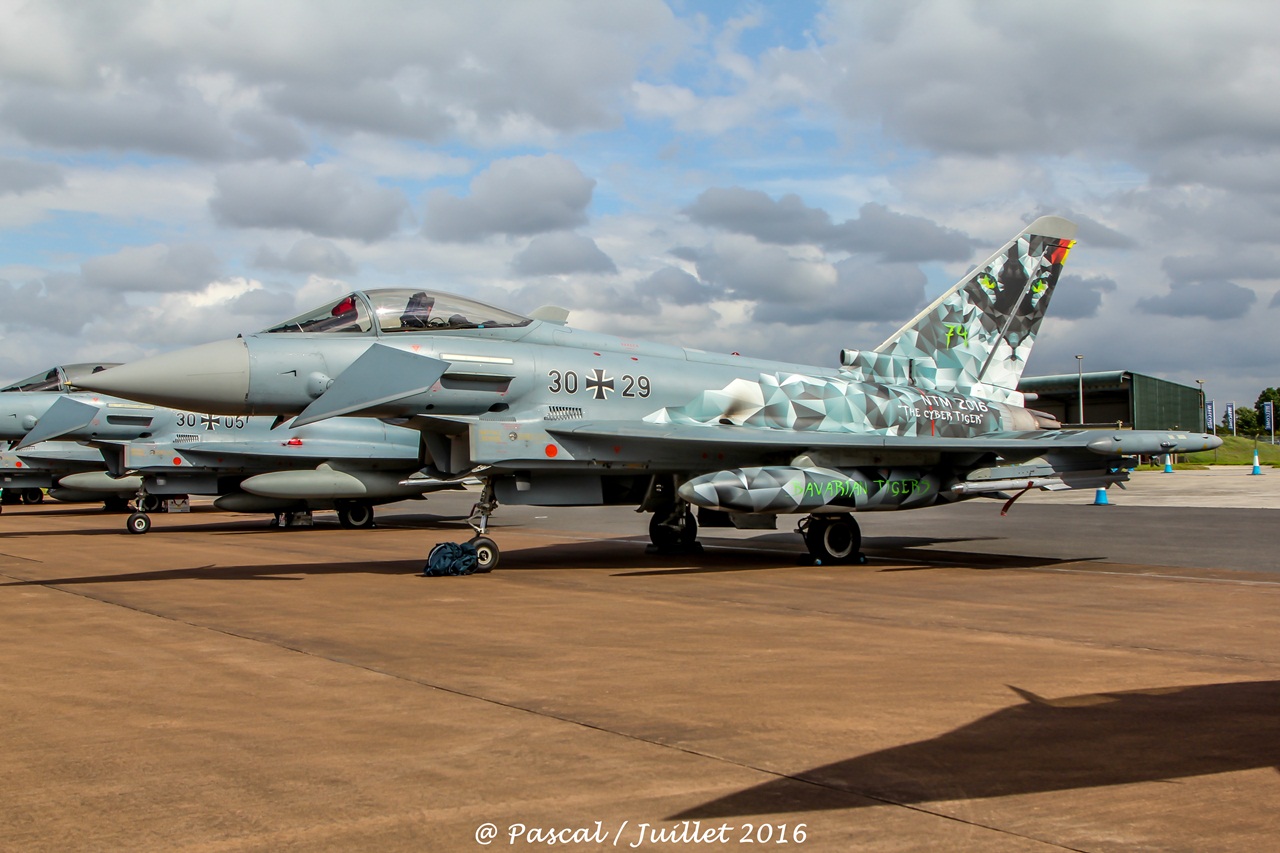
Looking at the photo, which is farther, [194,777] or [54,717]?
[54,717]

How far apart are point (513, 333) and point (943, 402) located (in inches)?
258

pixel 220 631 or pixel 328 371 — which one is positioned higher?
pixel 328 371

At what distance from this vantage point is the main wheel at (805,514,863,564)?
43.1 feet

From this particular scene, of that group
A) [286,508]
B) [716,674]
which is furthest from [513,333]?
[286,508]

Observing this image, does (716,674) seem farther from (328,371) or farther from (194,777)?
(328,371)

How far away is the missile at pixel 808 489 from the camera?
1135 centimetres

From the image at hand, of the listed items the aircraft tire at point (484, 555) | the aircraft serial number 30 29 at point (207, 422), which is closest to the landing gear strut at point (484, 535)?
the aircraft tire at point (484, 555)

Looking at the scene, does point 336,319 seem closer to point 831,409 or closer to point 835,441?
point 835,441

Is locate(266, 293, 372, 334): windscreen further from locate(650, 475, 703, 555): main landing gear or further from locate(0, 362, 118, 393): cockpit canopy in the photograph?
locate(0, 362, 118, 393): cockpit canopy

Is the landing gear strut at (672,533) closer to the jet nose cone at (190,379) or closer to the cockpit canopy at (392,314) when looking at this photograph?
the cockpit canopy at (392,314)

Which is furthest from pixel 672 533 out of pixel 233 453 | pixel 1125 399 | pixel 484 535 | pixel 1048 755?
pixel 1125 399

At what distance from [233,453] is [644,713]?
19.2 m

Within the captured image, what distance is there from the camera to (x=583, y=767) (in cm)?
390

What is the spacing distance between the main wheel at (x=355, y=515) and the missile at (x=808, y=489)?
12.6m
